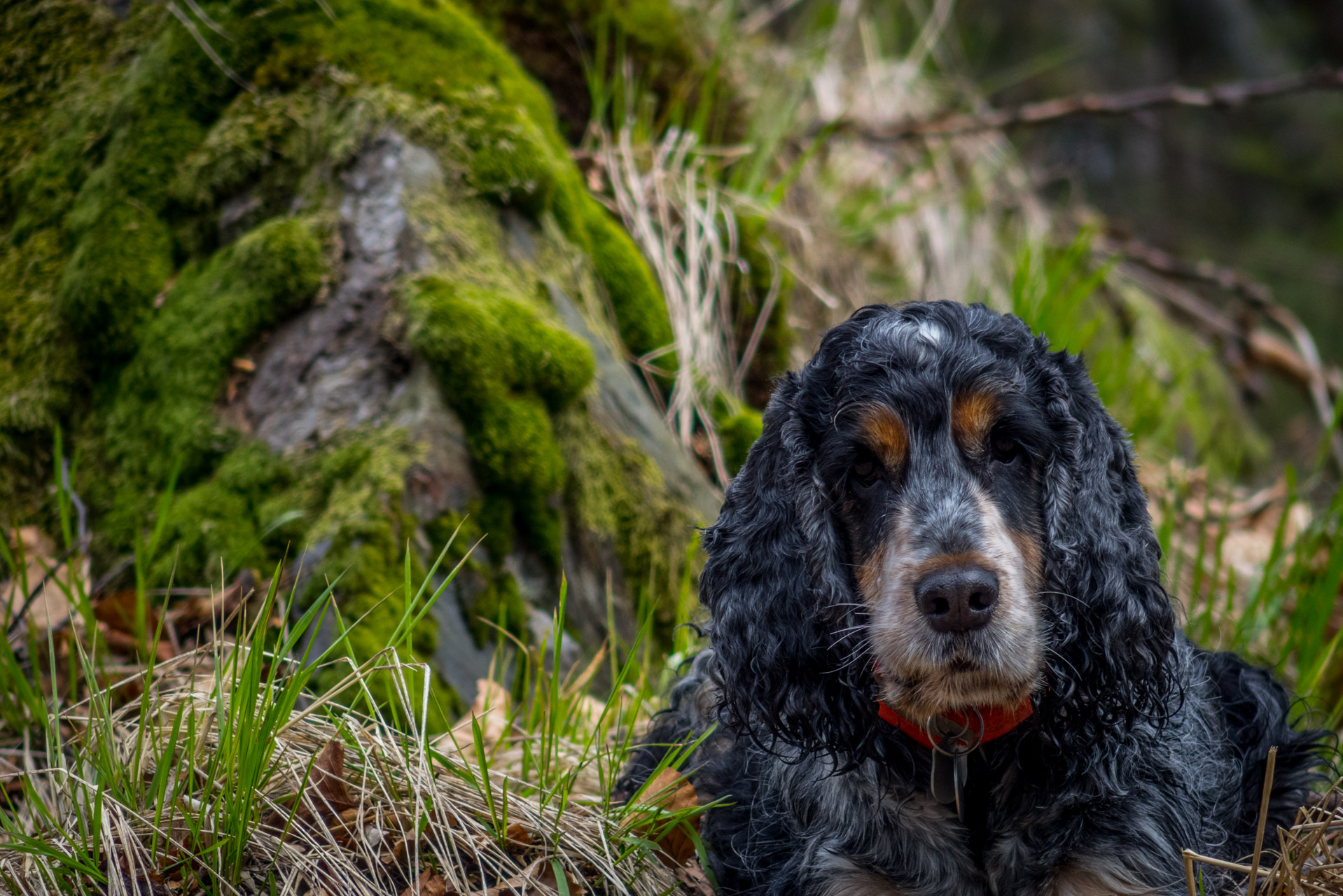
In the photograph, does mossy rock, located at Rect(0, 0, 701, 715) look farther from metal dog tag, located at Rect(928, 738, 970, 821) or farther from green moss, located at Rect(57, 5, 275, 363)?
metal dog tag, located at Rect(928, 738, 970, 821)

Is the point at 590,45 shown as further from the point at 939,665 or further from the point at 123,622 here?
the point at 939,665

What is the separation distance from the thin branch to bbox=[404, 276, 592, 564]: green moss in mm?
2805

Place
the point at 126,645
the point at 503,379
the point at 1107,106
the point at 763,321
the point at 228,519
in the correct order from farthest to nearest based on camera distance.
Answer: the point at 1107,106 → the point at 763,321 → the point at 503,379 → the point at 228,519 → the point at 126,645

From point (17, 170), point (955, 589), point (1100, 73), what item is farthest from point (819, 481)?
point (1100, 73)

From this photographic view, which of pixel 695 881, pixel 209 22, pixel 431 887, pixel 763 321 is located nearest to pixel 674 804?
pixel 695 881

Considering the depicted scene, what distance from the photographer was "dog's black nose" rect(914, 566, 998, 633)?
198cm

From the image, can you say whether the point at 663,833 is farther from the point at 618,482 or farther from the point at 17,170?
the point at 17,170

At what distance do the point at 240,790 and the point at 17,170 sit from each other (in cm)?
319

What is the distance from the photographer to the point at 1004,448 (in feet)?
7.61

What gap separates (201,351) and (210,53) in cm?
123

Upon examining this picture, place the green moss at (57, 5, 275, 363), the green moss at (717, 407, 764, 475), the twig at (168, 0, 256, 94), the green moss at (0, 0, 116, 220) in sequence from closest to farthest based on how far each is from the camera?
1. the green moss at (57, 5, 275, 363)
2. the twig at (168, 0, 256, 94)
3. the green moss at (0, 0, 116, 220)
4. the green moss at (717, 407, 764, 475)

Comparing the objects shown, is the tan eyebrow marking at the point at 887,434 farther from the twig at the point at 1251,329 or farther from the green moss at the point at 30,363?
the twig at the point at 1251,329

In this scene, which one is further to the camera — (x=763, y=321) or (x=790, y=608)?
(x=763, y=321)

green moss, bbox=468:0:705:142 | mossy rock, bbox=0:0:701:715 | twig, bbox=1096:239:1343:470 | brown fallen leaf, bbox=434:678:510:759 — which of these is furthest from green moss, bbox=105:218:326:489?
twig, bbox=1096:239:1343:470
